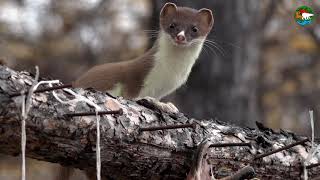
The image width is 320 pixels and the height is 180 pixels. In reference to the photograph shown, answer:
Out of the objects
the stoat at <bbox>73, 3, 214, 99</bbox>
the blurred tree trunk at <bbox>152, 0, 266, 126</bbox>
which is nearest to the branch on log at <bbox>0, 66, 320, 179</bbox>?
the stoat at <bbox>73, 3, 214, 99</bbox>

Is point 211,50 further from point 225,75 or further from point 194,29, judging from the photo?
point 194,29

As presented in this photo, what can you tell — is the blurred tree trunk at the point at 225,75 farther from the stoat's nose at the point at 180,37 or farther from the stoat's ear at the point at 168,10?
the stoat's nose at the point at 180,37

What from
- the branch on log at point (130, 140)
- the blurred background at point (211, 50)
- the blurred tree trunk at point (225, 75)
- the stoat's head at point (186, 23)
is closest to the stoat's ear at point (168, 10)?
the stoat's head at point (186, 23)

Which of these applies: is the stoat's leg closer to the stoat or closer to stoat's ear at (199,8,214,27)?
the stoat

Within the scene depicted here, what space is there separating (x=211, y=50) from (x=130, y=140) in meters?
3.54

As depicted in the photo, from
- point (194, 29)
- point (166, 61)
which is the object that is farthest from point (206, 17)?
point (166, 61)

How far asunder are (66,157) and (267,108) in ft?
25.5

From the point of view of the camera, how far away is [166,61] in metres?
4.77

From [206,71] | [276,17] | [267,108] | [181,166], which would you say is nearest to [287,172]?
[181,166]

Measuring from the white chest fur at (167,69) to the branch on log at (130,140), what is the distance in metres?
1.76

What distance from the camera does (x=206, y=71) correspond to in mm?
6160

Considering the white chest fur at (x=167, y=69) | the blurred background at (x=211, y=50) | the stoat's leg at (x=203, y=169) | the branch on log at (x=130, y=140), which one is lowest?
the stoat's leg at (x=203, y=169)

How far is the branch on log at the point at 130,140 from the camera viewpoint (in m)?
2.12

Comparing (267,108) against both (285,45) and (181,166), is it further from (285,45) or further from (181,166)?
(181,166)
